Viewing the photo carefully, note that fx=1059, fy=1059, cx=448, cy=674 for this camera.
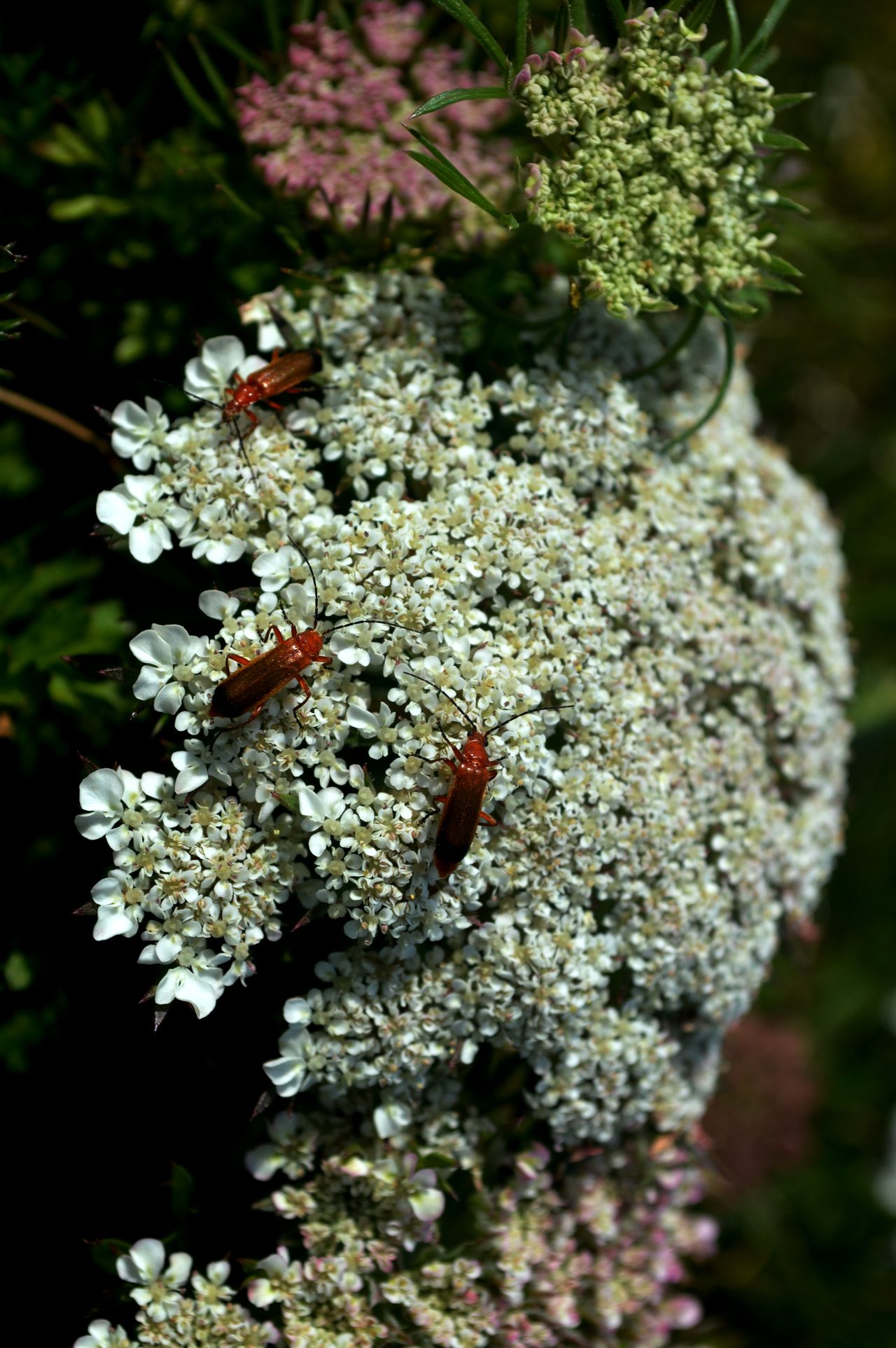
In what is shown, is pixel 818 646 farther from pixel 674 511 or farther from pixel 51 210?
pixel 51 210

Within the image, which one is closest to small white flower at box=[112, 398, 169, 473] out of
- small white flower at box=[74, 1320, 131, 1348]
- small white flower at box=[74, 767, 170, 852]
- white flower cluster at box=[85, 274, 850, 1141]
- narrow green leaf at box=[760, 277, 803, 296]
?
white flower cluster at box=[85, 274, 850, 1141]

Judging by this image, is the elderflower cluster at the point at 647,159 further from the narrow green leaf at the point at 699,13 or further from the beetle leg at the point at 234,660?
the beetle leg at the point at 234,660

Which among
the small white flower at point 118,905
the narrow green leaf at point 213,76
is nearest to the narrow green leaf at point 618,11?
the narrow green leaf at point 213,76

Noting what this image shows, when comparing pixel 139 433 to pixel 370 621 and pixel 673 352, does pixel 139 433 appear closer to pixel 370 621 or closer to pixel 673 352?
pixel 370 621

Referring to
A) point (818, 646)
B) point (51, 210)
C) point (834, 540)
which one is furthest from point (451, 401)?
point (834, 540)

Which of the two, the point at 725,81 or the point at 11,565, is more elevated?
the point at 725,81
